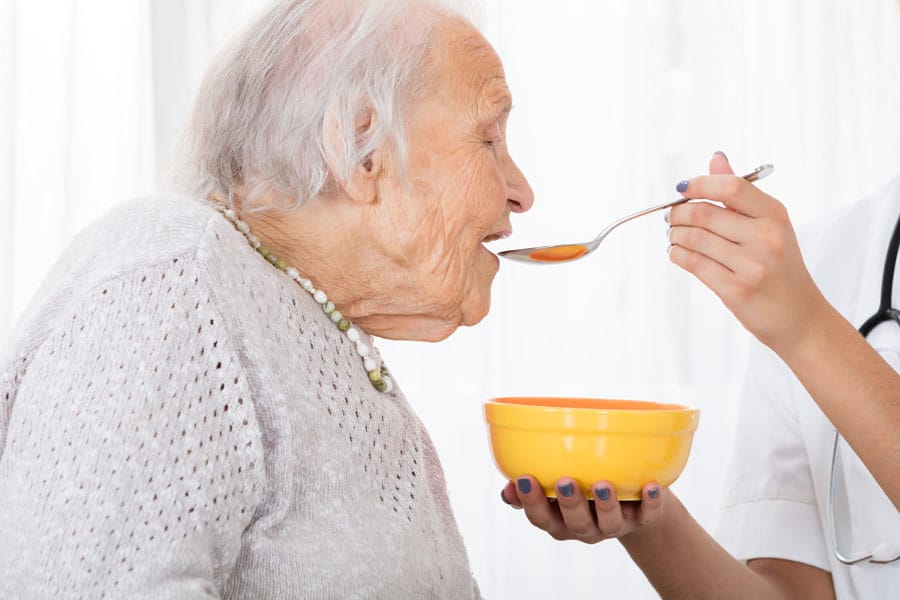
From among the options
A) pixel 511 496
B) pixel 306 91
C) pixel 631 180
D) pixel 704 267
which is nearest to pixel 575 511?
pixel 511 496

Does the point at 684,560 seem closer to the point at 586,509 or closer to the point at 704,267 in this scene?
the point at 586,509

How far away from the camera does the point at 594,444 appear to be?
3.00 feet

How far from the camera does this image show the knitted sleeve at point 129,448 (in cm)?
65

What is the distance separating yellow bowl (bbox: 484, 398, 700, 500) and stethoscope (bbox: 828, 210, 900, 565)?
1.05 ft

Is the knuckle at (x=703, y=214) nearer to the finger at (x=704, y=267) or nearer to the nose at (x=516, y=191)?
the finger at (x=704, y=267)

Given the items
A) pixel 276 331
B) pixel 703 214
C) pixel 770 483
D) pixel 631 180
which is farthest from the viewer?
pixel 631 180

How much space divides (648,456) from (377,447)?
270 mm

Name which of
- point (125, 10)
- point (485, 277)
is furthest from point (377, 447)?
point (125, 10)

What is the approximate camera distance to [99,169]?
73.7 inches

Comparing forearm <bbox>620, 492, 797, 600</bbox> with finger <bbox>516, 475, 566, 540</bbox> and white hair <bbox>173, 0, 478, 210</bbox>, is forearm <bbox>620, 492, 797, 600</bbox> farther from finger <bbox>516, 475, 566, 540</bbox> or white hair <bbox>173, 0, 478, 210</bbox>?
white hair <bbox>173, 0, 478, 210</bbox>

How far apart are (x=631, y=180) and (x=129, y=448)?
1626mm

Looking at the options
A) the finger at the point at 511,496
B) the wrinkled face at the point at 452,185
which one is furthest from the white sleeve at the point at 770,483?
the wrinkled face at the point at 452,185

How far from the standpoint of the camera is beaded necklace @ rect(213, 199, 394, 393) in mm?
918

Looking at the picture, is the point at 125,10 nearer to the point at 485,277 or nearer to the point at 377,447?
the point at 485,277
